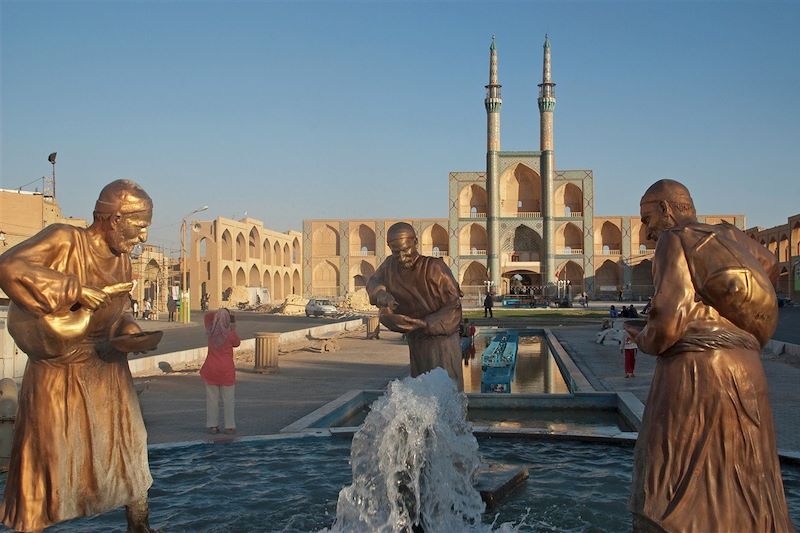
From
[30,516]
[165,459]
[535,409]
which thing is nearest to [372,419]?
[30,516]

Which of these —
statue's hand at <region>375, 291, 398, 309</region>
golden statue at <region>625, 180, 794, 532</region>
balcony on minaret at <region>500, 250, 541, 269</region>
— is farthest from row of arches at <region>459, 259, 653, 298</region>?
golden statue at <region>625, 180, 794, 532</region>

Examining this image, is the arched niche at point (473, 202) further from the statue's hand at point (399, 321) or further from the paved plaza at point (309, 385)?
the statue's hand at point (399, 321)

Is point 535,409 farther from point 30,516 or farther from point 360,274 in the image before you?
point 360,274

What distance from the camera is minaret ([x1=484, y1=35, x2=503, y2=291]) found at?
143 feet

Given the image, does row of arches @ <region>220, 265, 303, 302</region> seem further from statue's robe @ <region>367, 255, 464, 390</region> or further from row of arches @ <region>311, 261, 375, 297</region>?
statue's robe @ <region>367, 255, 464, 390</region>

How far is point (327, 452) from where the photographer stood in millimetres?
5117

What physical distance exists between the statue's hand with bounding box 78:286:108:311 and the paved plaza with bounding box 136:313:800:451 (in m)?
3.20

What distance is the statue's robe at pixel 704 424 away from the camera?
7.02 feet

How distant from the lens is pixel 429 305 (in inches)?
168

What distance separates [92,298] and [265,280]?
1833 inches

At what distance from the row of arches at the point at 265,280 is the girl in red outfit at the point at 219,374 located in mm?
36033

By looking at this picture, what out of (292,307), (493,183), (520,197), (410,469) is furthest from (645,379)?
(520,197)

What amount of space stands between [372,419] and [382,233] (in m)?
45.5

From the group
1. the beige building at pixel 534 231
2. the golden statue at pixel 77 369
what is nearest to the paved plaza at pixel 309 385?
the golden statue at pixel 77 369
